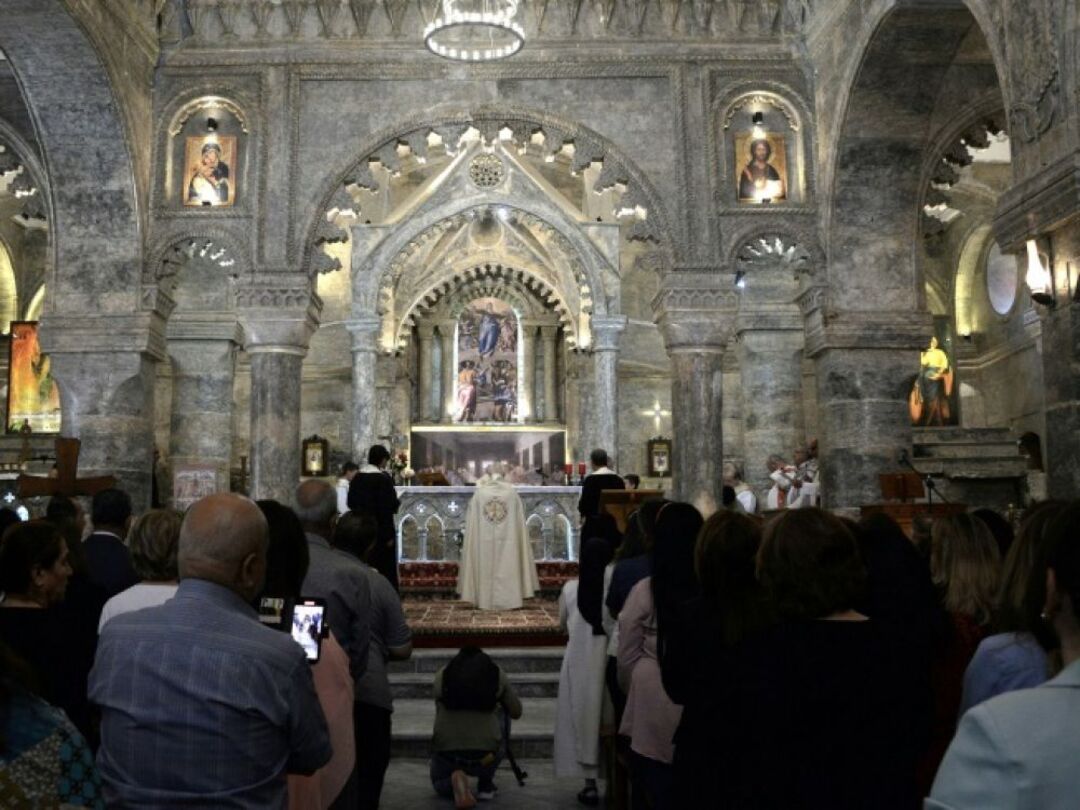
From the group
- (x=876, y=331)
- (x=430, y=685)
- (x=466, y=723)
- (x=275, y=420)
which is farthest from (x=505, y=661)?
(x=876, y=331)

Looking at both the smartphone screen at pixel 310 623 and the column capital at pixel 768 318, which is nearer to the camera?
the smartphone screen at pixel 310 623

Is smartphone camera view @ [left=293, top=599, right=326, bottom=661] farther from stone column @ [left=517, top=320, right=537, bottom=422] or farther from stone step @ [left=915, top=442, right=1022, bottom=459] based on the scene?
stone column @ [left=517, top=320, right=537, bottom=422]

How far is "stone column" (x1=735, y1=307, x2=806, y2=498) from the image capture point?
1664cm

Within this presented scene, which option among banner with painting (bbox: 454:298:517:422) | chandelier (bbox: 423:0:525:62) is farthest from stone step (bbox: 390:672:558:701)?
banner with painting (bbox: 454:298:517:422)

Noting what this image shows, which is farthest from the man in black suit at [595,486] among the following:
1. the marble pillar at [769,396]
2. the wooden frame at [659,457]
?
the wooden frame at [659,457]

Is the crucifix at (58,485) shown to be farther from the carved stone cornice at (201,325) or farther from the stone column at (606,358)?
the stone column at (606,358)

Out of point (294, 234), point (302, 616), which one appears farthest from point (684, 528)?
point (294, 234)

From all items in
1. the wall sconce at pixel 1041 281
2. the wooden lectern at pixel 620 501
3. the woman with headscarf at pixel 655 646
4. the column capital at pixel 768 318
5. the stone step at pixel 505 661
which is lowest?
the stone step at pixel 505 661

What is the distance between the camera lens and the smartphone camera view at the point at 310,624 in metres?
2.88

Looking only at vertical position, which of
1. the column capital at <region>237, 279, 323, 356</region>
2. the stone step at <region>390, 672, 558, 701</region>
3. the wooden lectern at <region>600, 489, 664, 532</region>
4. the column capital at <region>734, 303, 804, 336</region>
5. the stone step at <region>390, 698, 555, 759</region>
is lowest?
the stone step at <region>390, 698, 555, 759</region>

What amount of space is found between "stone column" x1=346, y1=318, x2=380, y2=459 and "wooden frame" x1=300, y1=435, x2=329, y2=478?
1.84m

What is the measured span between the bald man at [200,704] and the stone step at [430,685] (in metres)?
6.30

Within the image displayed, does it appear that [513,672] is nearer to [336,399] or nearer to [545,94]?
[545,94]

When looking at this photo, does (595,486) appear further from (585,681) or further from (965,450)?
(965,450)
